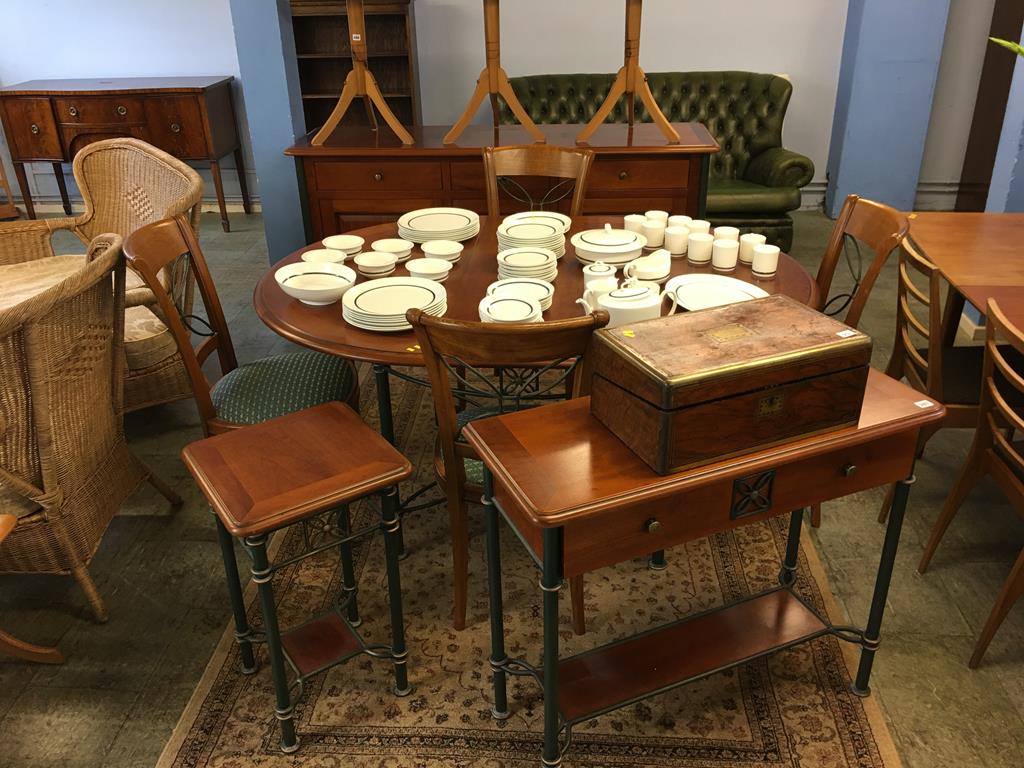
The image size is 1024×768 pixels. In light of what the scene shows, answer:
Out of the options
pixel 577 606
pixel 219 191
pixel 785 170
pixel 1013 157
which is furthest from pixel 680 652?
pixel 219 191

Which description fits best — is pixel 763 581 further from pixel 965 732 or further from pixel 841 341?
pixel 841 341

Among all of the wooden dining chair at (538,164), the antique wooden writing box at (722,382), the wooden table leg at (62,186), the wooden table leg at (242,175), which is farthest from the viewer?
the wooden table leg at (242,175)

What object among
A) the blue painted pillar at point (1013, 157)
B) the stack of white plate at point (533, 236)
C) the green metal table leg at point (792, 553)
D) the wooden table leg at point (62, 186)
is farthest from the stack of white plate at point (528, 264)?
the wooden table leg at point (62, 186)

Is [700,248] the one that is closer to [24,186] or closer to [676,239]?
[676,239]

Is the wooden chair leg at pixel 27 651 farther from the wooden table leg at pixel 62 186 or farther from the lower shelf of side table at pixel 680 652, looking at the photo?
the wooden table leg at pixel 62 186

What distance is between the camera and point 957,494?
2.24 metres

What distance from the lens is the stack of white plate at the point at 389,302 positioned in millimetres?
2045

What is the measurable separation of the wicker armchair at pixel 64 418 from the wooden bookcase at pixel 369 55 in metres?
3.24

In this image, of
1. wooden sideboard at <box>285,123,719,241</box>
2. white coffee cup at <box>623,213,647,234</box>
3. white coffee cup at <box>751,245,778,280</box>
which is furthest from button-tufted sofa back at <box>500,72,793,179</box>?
white coffee cup at <box>751,245,778,280</box>

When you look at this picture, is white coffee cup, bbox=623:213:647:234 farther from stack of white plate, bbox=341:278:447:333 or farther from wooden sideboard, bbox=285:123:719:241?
wooden sideboard, bbox=285:123:719:241

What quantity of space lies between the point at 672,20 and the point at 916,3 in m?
1.39

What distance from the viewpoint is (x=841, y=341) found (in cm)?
145

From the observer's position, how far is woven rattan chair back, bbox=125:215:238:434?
7.14 ft

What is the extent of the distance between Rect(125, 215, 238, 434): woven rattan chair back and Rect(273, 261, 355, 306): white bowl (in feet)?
0.76
